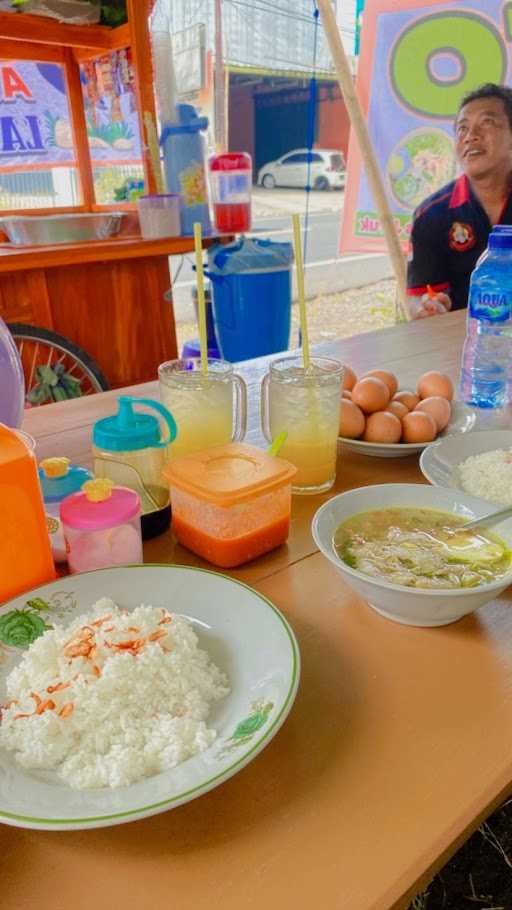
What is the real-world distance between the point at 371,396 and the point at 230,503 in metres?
0.40

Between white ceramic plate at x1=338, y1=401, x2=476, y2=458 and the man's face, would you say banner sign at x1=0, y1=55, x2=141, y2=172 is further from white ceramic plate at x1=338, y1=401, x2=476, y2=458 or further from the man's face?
white ceramic plate at x1=338, y1=401, x2=476, y2=458

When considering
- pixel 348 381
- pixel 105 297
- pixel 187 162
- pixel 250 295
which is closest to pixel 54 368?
pixel 105 297

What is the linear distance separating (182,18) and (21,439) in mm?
2920

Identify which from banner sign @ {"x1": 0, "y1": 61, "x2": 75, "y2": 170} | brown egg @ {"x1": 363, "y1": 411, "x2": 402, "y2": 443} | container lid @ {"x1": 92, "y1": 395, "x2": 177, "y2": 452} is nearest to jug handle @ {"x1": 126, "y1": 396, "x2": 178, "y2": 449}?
container lid @ {"x1": 92, "y1": 395, "x2": 177, "y2": 452}

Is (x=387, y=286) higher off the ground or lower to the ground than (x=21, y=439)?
lower

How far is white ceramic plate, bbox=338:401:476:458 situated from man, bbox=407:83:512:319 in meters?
1.73

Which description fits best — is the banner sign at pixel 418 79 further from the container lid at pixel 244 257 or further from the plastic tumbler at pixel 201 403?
the plastic tumbler at pixel 201 403

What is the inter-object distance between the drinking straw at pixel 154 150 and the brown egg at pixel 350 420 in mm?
2221

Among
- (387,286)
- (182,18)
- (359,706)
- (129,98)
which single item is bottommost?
(387,286)

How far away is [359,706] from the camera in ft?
1.88

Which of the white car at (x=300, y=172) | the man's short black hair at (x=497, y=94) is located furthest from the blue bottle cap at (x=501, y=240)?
the white car at (x=300, y=172)

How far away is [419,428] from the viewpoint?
101cm

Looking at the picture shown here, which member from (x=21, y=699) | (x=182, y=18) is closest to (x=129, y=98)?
(x=182, y=18)

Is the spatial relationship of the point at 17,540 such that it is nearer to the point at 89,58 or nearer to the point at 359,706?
the point at 359,706
